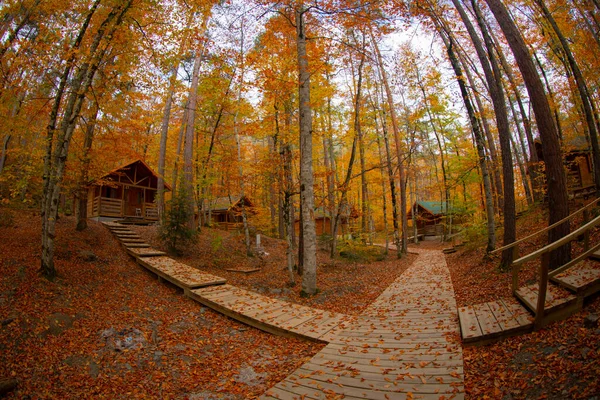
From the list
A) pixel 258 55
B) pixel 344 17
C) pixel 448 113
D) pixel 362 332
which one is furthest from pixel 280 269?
pixel 448 113

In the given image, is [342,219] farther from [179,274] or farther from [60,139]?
[60,139]

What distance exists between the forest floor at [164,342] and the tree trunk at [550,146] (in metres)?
1.46

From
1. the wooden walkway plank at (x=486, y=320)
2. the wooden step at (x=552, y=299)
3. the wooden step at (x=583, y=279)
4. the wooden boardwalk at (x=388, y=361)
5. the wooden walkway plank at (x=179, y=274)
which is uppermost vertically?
the wooden step at (x=583, y=279)

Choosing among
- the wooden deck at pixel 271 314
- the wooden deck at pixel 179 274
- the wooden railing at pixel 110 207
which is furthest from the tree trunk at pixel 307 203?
the wooden railing at pixel 110 207

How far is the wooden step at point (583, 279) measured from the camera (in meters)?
3.38

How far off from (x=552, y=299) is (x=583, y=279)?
1.67ft

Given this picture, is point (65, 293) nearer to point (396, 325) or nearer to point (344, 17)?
point (396, 325)

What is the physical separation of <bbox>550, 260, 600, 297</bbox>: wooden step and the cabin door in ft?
76.7

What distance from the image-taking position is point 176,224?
11172 mm

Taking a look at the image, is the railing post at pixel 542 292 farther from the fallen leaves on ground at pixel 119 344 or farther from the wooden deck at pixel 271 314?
the fallen leaves on ground at pixel 119 344

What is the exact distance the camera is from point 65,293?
20.5ft

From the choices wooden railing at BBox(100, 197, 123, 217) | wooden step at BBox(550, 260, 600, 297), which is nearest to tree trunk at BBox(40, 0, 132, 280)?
wooden step at BBox(550, 260, 600, 297)

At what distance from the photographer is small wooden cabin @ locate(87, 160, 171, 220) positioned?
18312 millimetres

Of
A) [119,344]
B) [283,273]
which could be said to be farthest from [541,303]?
[283,273]
